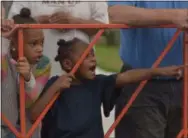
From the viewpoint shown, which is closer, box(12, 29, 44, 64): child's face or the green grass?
box(12, 29, 44, 64): child's face

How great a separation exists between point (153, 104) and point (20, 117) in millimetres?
890

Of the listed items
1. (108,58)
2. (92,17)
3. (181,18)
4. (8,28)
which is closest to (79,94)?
(8,28)

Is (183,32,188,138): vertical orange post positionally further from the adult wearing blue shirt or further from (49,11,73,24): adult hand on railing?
(49,11,73,24): adult hand on railing

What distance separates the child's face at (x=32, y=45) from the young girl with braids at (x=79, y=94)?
7.6 inches

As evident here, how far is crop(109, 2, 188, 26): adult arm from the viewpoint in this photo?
146 inches

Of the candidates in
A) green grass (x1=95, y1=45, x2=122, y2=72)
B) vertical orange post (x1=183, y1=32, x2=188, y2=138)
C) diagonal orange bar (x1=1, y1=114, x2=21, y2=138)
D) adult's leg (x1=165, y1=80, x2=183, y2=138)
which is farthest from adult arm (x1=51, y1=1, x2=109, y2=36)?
green grass (x1=95, y1=45, x2=122, y2=72)

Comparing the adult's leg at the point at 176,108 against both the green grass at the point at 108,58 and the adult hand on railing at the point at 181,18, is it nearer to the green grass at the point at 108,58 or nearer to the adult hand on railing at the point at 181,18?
the adult hand on railing at the point at 181,18

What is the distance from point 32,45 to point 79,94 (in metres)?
0.41

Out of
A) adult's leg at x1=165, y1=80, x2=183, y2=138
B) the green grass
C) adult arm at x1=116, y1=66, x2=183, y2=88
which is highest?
adult arm at x1=116, y1=66, x2=183, y2=88

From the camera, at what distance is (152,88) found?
4172mm

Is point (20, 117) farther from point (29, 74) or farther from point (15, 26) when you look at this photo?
point (15, 26)

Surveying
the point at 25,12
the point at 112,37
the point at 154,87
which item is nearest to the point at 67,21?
the point at 25,12

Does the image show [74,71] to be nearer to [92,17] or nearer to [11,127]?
→ [11,127]

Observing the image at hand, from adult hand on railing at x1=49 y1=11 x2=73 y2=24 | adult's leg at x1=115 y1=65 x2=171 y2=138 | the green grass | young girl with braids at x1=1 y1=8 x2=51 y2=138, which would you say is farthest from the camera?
the green grass
